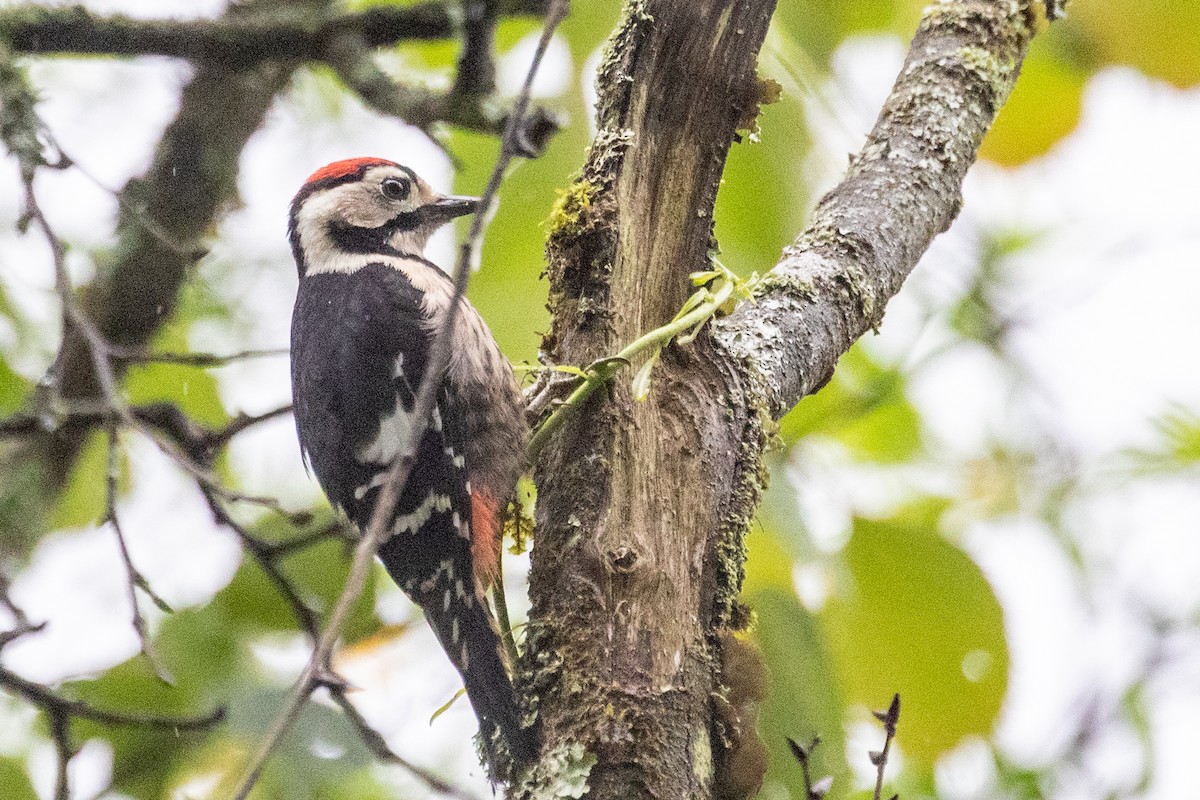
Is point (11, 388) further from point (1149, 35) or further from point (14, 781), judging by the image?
point (1149, 35)

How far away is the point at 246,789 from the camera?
78 cm

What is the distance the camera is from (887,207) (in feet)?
7.21

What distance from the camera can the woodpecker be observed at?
2219 mm

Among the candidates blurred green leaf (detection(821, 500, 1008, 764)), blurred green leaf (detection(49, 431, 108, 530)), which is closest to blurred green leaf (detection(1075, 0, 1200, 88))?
blurred green leaf (detection(821, 500, 1008, 764))

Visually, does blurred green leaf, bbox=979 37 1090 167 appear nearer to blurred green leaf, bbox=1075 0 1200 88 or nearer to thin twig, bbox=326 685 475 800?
blurred green leaf, bbox=1075 0 1200 88

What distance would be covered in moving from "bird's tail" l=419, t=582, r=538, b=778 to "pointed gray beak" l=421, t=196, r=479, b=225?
117 centimetres

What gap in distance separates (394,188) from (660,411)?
155 centimetres

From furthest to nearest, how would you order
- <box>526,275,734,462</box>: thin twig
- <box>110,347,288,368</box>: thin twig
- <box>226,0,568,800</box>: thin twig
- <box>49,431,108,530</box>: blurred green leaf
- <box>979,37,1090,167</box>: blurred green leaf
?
<box>49,431,108,530</box>: blurred green leaf → <box>979,37,1090,167</box>: blurred green leaf → <box>110,347,288,368</box>: thin twig → <box>526,275,734,462</box>: thin twig → <box>226,0,568,800</box>: thin twig

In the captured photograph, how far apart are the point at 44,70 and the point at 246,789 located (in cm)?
320

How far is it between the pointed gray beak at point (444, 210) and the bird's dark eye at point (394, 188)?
0.07 m

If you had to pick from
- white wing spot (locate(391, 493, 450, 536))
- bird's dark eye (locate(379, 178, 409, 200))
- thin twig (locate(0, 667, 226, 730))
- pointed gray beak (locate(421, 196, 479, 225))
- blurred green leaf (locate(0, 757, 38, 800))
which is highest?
bird's dark eye (locate(379, 178, 409, 200))

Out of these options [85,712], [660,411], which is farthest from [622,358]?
[85,712]

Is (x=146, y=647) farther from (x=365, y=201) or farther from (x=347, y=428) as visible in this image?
(x=365, y=201)

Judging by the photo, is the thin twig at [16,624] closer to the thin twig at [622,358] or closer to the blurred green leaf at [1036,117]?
the thin twig at [622,358]
